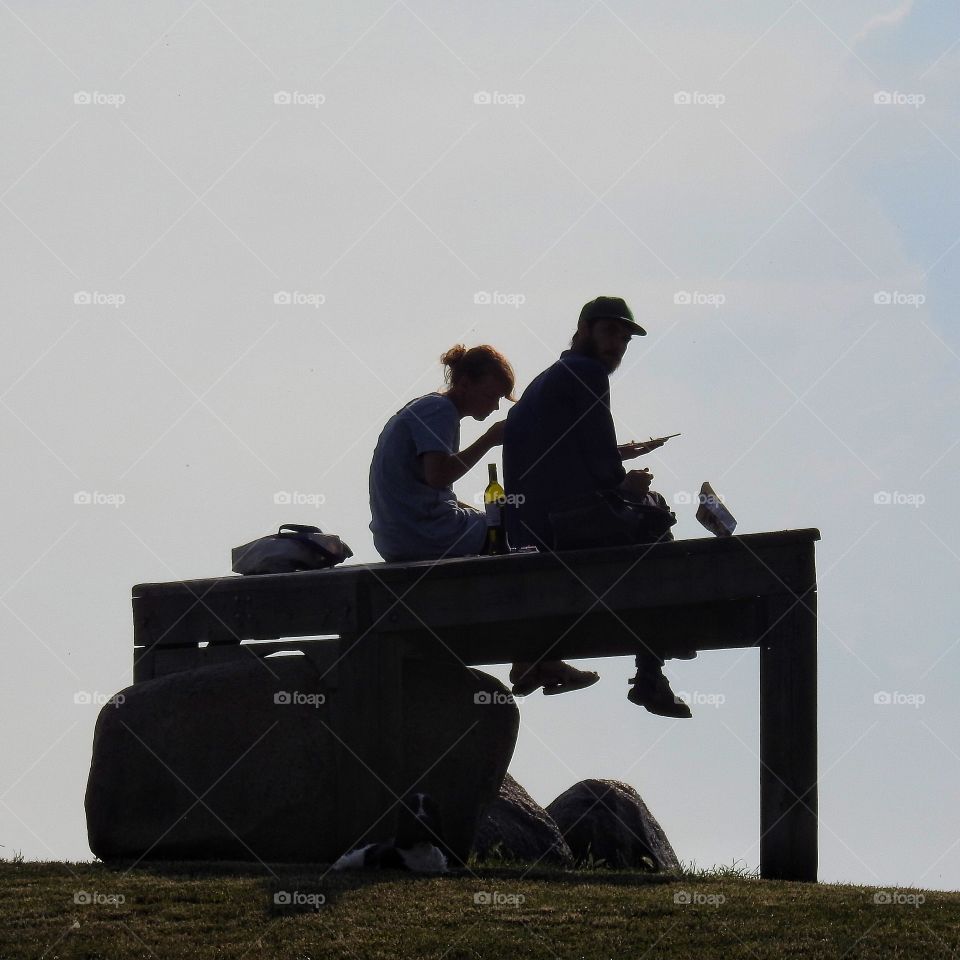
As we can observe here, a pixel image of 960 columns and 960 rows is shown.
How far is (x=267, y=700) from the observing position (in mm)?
9609

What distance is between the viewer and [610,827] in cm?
1156

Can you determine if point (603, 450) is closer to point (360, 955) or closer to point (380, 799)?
point (380, 799)

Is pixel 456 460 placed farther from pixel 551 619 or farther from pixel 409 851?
pixel 409 851

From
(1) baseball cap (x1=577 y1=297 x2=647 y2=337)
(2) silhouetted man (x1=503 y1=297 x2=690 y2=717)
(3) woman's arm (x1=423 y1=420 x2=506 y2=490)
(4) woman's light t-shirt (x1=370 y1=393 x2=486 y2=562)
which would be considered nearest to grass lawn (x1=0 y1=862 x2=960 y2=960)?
(2) silhouetted man (x1=503 y1=297 x2=690 y2=717)

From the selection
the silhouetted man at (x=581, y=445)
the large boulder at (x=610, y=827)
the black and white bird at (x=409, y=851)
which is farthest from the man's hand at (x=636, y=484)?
the large boulder at (x=610, y=827)

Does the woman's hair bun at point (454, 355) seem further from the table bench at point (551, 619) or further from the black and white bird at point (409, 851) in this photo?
the black and white bird at point (409, 851)

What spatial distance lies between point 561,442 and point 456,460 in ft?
2.84

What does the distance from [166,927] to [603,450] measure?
3.83m

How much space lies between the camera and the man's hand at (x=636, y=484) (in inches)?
378

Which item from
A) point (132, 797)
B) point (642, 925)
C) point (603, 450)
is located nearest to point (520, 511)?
point (603, 450)

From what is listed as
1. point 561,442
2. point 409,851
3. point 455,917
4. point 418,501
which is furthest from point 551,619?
point 455,917

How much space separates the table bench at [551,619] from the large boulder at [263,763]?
0.33ft

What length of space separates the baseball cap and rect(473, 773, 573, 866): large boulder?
3157mm

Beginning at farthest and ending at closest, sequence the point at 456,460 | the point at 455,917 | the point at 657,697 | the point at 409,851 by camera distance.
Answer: the point at 456,460 < the point at 657,697 < the point at 409,851 < the point at 455,917
